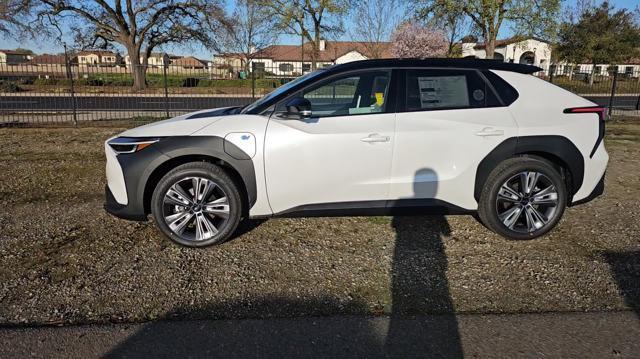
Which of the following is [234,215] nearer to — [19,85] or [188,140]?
[188,140]

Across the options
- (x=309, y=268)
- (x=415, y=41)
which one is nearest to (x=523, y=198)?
(x=309, y=268)

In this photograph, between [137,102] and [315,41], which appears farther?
[315,41]

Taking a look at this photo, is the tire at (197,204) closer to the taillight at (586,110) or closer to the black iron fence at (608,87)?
the taillight at (586,110)

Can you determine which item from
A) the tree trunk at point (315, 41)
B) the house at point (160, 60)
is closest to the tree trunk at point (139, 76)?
the house at point (160, 60)

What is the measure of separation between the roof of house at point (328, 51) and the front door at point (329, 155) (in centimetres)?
2987

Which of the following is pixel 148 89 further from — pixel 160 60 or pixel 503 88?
pixel 160 60

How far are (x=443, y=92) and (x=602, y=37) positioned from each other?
130 feet

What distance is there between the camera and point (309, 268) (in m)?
3.52

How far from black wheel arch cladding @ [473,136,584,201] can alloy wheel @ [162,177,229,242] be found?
7.49 feet

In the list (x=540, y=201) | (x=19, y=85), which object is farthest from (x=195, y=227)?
(x=19, y=85)

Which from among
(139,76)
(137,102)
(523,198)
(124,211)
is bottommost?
(124,211)

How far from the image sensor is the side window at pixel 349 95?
3.86m

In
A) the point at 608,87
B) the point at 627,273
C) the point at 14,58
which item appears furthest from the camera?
the point at 14,58

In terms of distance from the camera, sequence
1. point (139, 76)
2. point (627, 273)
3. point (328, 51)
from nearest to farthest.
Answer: point (627, 273), point (139, 76), point (328, 51)
